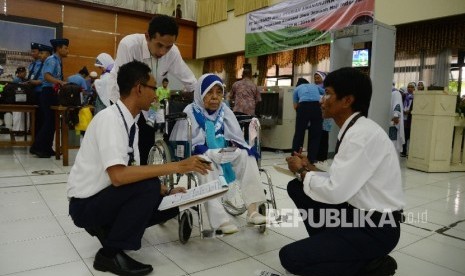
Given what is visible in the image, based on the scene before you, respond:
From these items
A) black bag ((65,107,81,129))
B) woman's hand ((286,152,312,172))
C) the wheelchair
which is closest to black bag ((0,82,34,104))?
black bag ((65,107,81,129))

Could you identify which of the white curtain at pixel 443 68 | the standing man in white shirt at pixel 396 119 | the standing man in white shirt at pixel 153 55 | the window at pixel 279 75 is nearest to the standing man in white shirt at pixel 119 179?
the standing man in white shirt at pixel 153 55

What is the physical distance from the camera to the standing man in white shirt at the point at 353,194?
122 centimetres

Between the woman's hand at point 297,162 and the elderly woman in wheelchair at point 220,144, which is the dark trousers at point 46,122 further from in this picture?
the woman's hand at point 297,162

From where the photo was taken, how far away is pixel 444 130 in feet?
14.3

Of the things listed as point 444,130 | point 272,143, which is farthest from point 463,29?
point 272,143

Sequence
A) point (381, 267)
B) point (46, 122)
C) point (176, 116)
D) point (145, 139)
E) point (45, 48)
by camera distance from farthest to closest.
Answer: point (45, 48), point (46, 122), point (145, 139), point (176, 116), point (381, 267)

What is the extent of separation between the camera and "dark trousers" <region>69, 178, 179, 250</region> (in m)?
1.37

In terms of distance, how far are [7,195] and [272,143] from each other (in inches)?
163

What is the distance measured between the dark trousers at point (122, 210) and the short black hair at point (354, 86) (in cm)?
82

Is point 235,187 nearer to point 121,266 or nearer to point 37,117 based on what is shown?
point 121,266

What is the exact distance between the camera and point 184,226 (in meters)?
1.80

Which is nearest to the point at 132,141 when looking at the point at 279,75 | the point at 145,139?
the point at 145,139

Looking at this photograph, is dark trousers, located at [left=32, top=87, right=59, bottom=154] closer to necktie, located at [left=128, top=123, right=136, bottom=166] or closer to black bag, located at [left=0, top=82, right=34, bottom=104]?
black bag, located at [left=0, top=82, right=34, bottom=104]

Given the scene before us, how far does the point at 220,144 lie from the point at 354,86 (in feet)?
3.18
